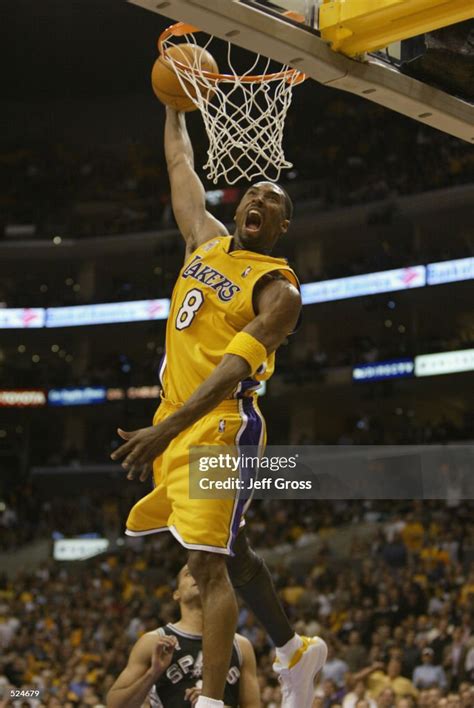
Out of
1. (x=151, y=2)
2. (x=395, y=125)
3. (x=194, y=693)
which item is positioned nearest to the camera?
(x=151, y=2)

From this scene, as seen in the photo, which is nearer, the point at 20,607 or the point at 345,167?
the point at 20,607

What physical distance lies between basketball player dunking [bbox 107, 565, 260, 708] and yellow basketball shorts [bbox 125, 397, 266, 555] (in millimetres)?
975

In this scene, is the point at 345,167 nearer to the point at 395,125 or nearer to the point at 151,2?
the point at 395,125

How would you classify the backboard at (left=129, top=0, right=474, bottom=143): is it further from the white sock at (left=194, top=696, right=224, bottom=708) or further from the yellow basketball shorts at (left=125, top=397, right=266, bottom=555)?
the white sock at (left=194, top=696, right=224, bottom=708)

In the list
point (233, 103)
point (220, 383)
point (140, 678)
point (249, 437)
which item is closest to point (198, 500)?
point (249, 437)

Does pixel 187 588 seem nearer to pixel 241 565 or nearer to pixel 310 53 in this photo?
pixel 241 565

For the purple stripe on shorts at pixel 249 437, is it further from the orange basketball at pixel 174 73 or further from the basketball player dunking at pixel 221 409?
the orange basketball at pixel 174 73

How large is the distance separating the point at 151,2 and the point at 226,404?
5.02 feet

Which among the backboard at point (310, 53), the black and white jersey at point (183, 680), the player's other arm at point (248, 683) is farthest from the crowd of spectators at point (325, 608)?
the backboard at point (310, 53)

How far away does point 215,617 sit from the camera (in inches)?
143

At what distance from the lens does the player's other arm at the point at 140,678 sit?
477 centimetres

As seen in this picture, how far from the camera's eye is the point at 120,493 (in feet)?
77.7

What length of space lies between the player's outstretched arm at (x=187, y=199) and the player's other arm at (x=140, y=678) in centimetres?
188

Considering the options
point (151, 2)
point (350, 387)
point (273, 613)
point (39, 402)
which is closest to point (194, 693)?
point (273, 613)
